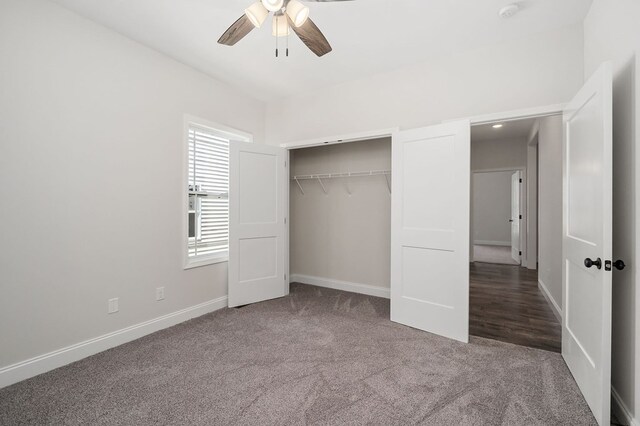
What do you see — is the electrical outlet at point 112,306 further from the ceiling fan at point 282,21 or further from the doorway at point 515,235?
the doorway at point 515,235

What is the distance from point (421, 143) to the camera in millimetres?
3002

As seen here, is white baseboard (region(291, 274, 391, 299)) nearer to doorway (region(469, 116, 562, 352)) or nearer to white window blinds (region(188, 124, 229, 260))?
doorway (region(469, 116, 562, 352))

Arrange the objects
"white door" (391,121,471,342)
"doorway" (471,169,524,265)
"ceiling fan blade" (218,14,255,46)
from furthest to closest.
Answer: "doorway" (471,169,524,265) < "white door" (391,121,471,342) < "ceiling fan blade" (218,14,255,46)

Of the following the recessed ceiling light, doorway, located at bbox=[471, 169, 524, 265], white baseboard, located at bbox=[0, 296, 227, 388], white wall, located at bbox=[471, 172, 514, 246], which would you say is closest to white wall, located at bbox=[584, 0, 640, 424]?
the recessed ceiling light

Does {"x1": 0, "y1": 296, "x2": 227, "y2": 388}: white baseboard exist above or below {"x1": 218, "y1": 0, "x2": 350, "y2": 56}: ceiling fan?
below

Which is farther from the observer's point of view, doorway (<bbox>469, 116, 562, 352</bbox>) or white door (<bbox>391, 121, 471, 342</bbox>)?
doorway (<bbox>469, 116, 562, 352</bbox>)

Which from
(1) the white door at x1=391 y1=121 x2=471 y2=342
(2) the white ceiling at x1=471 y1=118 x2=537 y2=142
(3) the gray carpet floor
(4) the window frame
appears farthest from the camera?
(2) the white ceiling at x1=471 y1=118 x2=537 y2=142

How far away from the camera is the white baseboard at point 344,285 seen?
4.08 metres

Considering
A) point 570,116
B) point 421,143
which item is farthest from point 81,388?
point 570,116

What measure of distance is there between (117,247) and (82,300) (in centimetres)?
50

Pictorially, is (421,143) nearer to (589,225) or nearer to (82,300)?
(589,225)

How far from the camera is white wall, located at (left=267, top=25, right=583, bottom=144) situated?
2.57 m

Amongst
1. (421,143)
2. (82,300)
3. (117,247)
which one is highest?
(421,143)

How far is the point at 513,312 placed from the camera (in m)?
3.49
